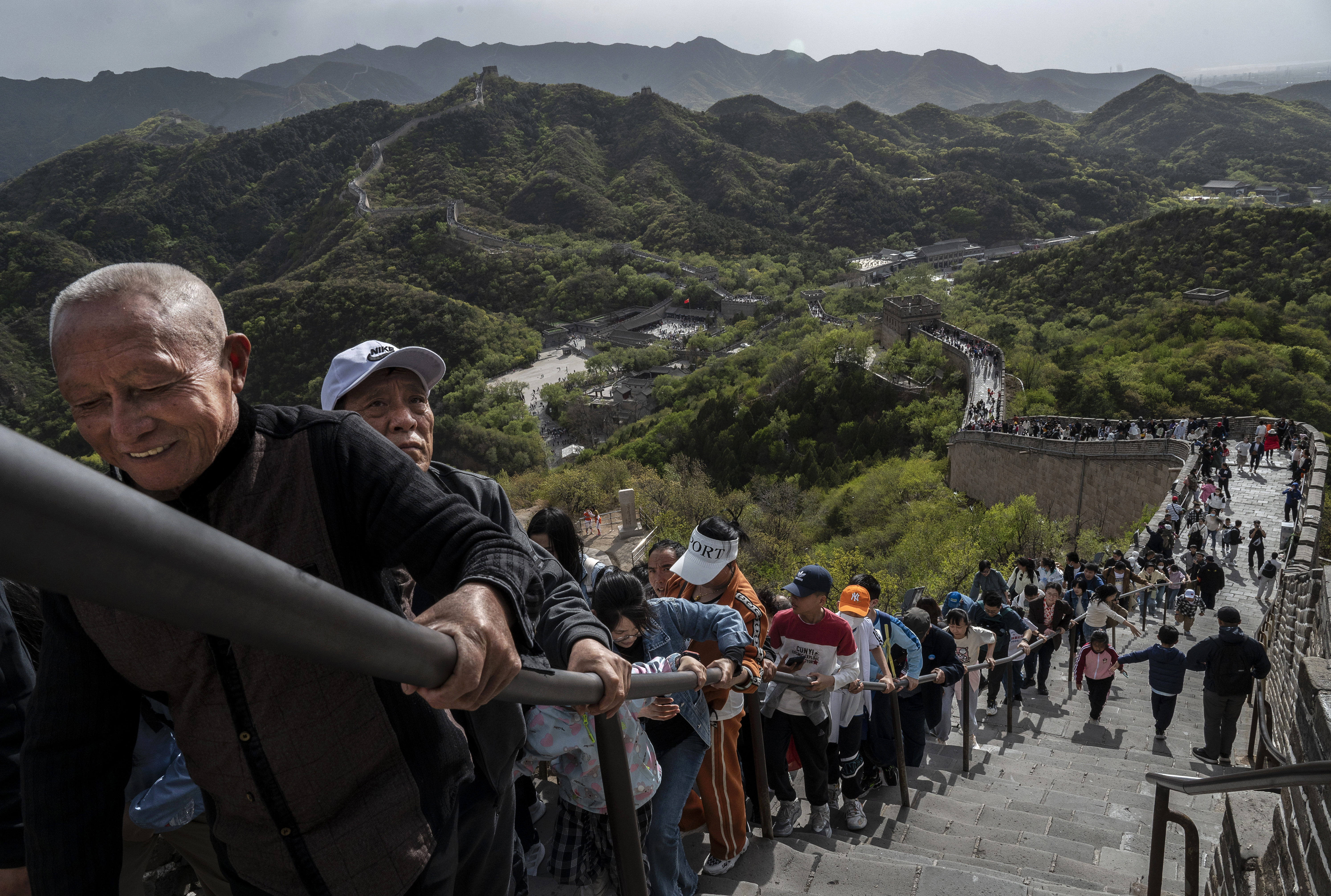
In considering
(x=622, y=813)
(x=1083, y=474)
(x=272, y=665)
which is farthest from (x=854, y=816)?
(x=1083, y=474)

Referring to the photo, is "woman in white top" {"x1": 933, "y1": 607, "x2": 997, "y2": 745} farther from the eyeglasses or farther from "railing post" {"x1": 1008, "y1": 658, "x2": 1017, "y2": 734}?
the eyeglasses

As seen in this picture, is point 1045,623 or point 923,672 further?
point 1045,623

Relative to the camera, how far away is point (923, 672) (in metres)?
5.13

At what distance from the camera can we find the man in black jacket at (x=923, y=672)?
4.99 metres

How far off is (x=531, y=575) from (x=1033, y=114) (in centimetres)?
21603

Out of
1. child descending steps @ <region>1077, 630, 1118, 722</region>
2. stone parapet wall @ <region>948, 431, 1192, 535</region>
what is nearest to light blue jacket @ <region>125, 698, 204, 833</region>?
child descending steps @ <region>1077, 630, 1118, 722</region>

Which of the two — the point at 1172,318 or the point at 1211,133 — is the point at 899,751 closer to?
the point at 1172,318

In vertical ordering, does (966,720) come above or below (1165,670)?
above

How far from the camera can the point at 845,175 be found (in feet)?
319

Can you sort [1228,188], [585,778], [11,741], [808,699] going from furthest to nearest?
[1228,188], [808,699], [585,778], [11,741]

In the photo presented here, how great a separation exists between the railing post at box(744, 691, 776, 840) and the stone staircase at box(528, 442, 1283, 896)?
11 centimetres

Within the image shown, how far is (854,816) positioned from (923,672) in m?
1.20

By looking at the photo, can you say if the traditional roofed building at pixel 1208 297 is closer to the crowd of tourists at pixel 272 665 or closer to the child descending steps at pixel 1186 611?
the child descending steps at pixel 1186 611

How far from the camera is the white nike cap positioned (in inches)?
86.6
